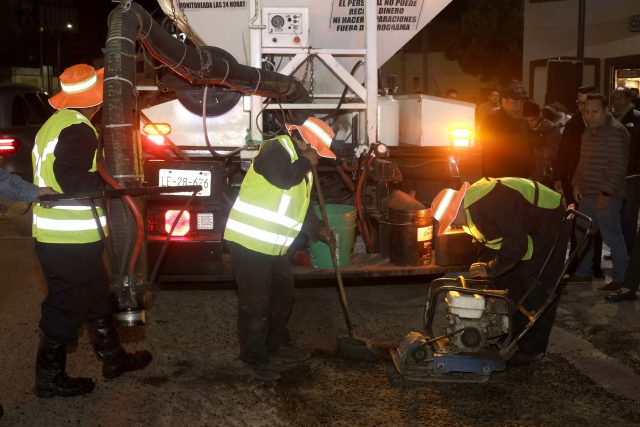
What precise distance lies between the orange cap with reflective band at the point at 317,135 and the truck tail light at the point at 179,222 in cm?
135

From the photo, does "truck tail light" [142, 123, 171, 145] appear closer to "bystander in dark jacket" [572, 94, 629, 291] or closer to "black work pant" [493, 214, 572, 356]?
"black work pant" [493, 214, 572, 356]

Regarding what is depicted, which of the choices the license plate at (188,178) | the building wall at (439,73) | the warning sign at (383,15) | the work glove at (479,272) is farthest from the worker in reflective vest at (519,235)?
the building wall at (439,73)

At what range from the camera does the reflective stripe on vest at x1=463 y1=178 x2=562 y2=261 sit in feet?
16.5

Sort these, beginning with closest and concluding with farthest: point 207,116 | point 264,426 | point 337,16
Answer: point 264,426 → point 207,116 → point 337,16

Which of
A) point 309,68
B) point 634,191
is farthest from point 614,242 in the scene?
point 309,68

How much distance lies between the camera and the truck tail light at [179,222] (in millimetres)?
6180

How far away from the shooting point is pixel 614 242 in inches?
292

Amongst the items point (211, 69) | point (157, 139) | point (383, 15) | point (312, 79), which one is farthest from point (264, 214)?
point (383, 15)

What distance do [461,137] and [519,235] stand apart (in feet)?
8.66

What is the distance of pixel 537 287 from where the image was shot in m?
5.29

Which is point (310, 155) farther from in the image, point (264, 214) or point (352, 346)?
point (352, 346)

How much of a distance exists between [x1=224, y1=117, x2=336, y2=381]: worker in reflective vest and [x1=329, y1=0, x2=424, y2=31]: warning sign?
2.52 m

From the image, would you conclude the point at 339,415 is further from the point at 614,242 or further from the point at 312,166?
the point at 614,242

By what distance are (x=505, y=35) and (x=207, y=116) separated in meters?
25.1
